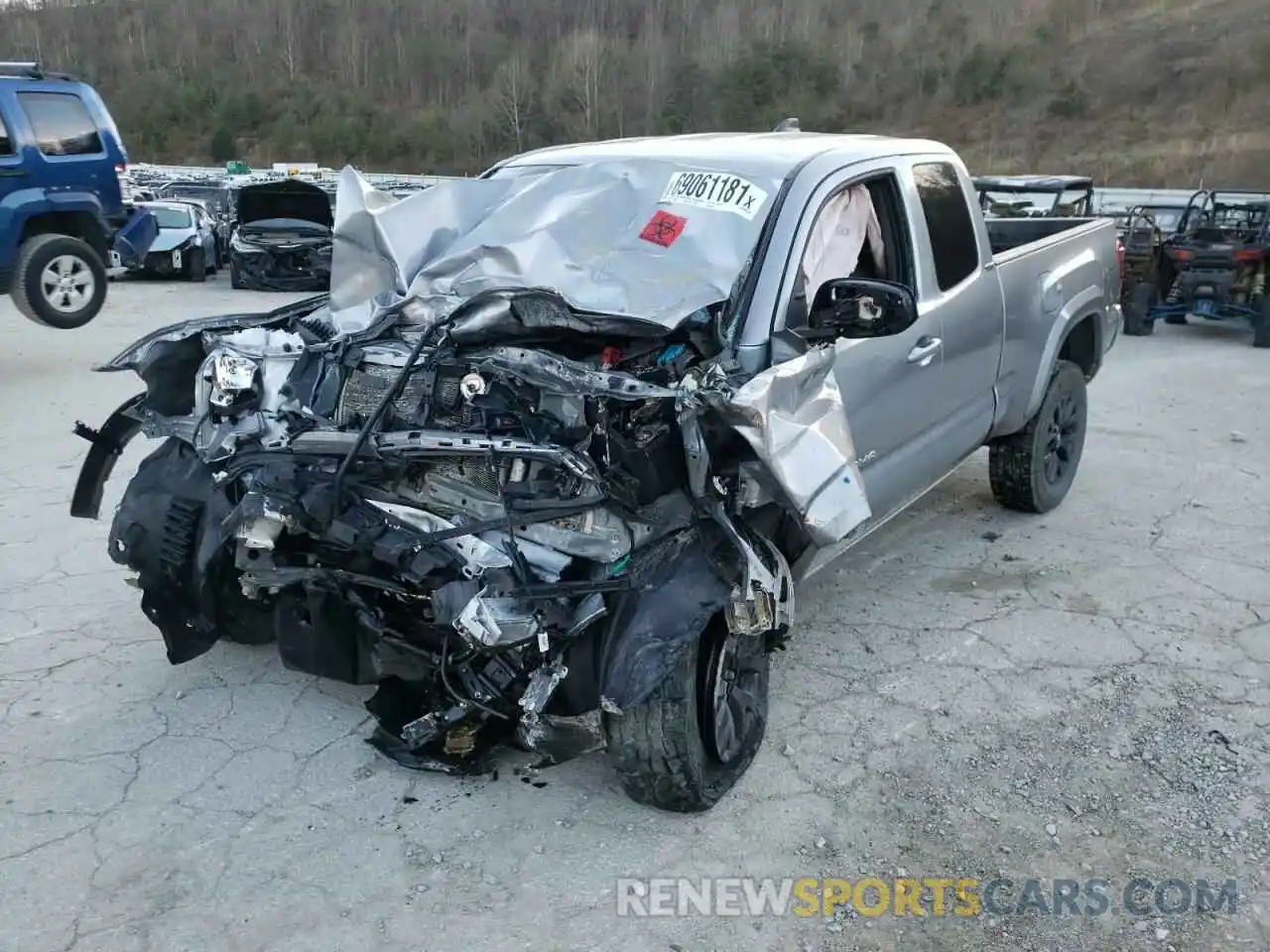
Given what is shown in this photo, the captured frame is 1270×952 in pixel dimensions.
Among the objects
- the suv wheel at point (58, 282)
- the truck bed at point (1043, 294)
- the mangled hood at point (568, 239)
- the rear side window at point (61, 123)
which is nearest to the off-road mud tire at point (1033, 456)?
the truck bed at point (1043, 294)

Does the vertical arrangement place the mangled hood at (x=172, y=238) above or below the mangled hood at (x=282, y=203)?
below

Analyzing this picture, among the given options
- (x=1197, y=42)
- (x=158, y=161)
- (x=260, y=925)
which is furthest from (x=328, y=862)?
(x=158, y=161)

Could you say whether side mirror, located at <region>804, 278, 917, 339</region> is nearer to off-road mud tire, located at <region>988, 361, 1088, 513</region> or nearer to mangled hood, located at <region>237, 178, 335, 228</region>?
off-road mud tire, located at <region>988, 361, 1088, 513</region>

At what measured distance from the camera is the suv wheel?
9.23 meters

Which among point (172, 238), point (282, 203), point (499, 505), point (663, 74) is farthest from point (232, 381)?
point (663, 74)

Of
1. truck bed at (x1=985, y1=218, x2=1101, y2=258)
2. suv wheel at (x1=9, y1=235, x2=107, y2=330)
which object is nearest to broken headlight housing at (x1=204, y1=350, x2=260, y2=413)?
truck bed at (x1=985, y1=218, x2=1101, y2=258)

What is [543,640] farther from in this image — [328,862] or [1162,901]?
[1162,901]

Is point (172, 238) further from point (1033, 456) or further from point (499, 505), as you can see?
point (499, 505)

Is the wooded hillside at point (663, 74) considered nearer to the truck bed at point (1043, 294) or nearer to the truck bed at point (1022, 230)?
the truck bed at point (1022, 230)

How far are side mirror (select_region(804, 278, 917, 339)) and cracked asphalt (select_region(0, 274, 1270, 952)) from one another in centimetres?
141

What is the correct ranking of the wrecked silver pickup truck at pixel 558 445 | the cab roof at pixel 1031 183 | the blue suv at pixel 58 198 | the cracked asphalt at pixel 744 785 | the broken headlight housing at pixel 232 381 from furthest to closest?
1. the cab roof at pixel 1031 183
2. the blue suv at pixel 58 198
3. the broken headlight housing at pixel 232 381
4. the wrecked silver pickup truck at pixel 558 445
5. the cracked asphalt at pixel 744 785

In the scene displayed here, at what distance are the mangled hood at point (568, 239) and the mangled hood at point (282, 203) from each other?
46.0 feet

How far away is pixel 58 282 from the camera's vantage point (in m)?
9.44

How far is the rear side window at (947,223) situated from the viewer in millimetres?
4234
